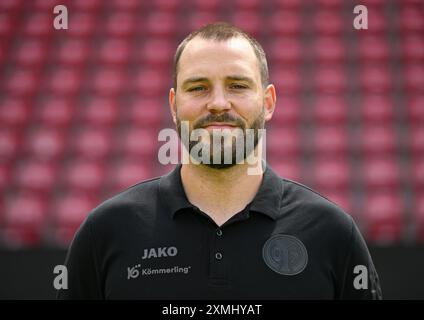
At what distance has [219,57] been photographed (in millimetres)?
761

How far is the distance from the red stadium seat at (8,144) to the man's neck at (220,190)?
6.94ft

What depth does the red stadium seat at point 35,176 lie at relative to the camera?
258 centimetres

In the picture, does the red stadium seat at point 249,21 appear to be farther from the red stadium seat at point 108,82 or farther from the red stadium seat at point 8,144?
the red stadium seat at point 8,144

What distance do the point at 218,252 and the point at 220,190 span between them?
9cm

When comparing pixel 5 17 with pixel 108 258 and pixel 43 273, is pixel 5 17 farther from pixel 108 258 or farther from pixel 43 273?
pixel 108 258

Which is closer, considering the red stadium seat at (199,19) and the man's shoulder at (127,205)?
the man's shoulder at (127,205)

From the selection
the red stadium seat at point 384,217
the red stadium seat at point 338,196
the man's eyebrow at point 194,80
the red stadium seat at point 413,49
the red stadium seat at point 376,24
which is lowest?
the red stadium seat at point 384,217

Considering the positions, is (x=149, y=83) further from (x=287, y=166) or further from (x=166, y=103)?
(x=287, y=166)

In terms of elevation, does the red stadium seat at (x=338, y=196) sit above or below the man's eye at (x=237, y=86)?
below

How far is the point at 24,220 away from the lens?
95.3 inches

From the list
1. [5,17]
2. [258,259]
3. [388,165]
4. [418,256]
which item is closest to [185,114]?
[258,259]

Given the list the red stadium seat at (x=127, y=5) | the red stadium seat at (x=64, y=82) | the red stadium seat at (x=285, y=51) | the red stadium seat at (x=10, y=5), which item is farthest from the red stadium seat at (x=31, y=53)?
the red stadium seat at (x=285, y=51)

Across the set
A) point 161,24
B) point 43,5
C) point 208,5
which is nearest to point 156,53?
point 161,24

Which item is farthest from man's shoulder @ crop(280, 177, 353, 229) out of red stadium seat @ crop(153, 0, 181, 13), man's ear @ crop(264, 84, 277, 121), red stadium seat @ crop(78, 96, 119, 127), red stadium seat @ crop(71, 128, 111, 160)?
red stadium seat @ crop(153, 0, 181, 13)
